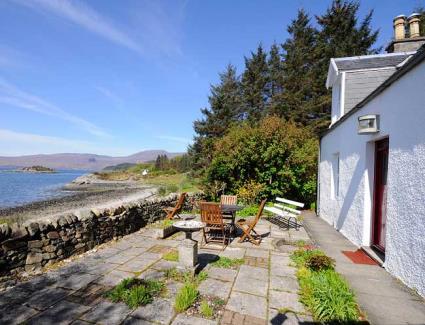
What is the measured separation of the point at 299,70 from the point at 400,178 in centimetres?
2438

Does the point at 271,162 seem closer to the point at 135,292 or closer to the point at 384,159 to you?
the point at 384,159

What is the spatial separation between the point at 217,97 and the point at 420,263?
25838 millimetres

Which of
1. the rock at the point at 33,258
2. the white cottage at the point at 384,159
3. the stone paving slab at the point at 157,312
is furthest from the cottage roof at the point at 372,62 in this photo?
the rock at the point at 33,258

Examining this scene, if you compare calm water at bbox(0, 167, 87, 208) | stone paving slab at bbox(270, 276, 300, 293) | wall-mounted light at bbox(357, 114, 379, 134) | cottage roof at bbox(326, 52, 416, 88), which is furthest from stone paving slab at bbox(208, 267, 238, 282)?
calm water at bbox(0, 167, 87, 208)

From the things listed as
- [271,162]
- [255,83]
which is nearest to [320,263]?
[271,162]

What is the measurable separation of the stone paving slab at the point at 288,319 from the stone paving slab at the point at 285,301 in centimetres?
13

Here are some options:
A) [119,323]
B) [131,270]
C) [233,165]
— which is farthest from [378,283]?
[233,165]

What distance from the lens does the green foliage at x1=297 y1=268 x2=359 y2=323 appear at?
3014 mm

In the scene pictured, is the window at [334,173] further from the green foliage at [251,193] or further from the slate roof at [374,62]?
the green foliage at [251,193]

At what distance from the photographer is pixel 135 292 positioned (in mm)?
3488

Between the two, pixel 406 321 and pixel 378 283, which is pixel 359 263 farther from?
pixel 406 321

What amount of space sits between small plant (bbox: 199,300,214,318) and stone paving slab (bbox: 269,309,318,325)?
0.74 metres

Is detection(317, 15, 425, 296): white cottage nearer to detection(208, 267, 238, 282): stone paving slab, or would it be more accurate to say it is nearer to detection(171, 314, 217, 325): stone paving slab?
detection(208, 267, 238, 282): stone paving slab

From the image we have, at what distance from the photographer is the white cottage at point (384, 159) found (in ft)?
11.7
